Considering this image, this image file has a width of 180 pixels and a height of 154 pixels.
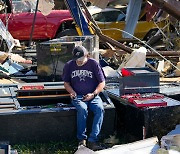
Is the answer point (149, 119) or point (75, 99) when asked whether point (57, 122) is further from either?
point (149, 119)

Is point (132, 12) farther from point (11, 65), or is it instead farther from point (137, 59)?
point (11, 65)

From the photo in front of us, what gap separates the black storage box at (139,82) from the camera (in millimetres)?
6406

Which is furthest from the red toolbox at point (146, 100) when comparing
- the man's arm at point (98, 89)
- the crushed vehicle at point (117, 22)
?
the crushed vehicle at point (117, 22)

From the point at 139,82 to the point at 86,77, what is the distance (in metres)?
0.81

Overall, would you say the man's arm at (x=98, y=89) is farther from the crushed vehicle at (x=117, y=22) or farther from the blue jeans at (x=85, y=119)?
the crushed vehicle at (x=117, y=22)

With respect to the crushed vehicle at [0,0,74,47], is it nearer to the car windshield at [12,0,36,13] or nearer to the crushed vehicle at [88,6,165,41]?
the car windshield at [12,0,36,13]

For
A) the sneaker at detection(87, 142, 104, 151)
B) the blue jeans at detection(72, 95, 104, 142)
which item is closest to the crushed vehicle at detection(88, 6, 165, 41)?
the blue jeans at detection(72, 95, 104, 142)

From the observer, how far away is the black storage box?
641 centimetres

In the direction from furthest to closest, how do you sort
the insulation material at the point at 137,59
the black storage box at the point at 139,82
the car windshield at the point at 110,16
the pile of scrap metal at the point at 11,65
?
the car windshield at the point at 110,16 → the pile of scrap metal at the point at 11,65 → the insulation material at the point at 137,59 → the black storage box at the point at 139,82

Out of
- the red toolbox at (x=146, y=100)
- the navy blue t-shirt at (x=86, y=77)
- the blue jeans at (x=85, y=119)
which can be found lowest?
the blue jeans at (x=85, y=119)

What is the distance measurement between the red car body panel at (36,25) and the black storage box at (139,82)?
913 centimetres

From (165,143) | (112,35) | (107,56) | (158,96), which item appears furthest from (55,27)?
(165,143)

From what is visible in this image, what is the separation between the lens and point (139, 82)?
6461 millimetres

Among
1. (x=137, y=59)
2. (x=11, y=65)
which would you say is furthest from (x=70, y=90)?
(x=11, y=65)
